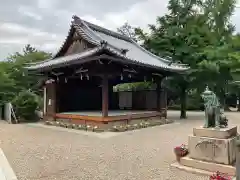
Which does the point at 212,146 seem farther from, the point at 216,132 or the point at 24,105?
the point at 24,105

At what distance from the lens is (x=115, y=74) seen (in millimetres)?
10953

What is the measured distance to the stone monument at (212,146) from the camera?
4656 millimetres

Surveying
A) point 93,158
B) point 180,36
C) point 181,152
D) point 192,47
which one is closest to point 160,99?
point 192,47

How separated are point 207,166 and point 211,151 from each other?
0.97 ft

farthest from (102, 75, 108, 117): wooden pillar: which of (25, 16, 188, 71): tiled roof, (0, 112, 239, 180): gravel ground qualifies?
(0, 112, 239, 180): gravel ground

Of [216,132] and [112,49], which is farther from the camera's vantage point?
[112,49]

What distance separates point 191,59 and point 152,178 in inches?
444

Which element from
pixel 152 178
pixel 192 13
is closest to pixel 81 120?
pixel 152 178

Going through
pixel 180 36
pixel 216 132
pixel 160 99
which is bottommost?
pixel 216 132

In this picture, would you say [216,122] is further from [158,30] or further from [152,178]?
[158,30]

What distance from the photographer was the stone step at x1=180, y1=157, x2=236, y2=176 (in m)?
4.52

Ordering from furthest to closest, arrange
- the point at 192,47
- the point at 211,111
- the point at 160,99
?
1. the point at 192,47
2. the point at 160,99
3. the point at 211,111

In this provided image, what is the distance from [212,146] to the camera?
4.78m

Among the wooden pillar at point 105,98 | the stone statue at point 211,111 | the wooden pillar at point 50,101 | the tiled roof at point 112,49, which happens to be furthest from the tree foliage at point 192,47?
the stone statue at point 211,111
